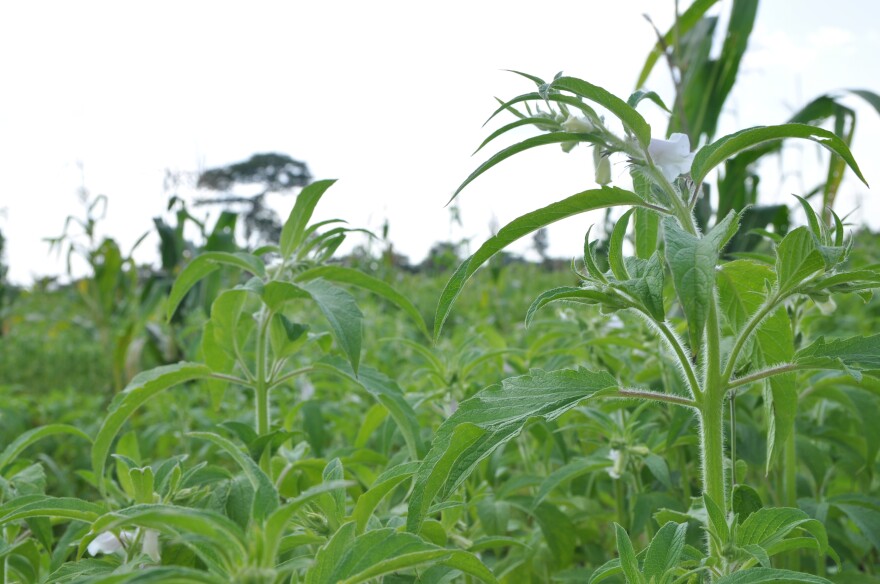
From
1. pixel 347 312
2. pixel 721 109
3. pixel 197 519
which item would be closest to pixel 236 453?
pixel 197 519

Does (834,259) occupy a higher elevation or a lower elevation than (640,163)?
lower

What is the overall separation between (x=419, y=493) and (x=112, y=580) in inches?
11.9

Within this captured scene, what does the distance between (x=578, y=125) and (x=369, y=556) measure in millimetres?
500

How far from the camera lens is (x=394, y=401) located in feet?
3.71

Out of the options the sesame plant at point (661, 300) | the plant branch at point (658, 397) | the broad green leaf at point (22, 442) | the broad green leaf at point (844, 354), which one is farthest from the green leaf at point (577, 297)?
the broad green leaf at point (22, 442)

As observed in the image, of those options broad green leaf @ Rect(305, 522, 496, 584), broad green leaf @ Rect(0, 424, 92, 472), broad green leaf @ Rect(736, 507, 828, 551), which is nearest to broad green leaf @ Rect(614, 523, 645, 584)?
broad green leaf @ Rect(736, 507, 828, 551)

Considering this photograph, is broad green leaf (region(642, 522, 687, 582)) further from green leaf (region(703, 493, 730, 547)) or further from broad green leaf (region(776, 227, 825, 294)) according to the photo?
broad green leaf (region(776, 227, 825, 294))

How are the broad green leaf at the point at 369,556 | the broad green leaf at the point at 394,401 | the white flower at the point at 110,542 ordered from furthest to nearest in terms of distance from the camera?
the broad green leaf at the point at 394,401
the white flower at the point at 110,542
the broad green leaf at the point at 369,556

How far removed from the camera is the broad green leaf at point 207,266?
1.17 meters

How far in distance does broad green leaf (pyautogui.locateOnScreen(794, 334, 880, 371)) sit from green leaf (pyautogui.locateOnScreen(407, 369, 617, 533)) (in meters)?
0.21

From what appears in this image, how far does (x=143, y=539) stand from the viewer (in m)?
0.90

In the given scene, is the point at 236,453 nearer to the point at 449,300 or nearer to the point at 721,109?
the point at 449,300

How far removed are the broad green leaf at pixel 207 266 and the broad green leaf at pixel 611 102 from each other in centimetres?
64

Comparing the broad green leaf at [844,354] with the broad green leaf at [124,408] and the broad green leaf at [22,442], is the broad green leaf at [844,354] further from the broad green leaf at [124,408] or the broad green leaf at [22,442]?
the broad green leaf at [22,442]
